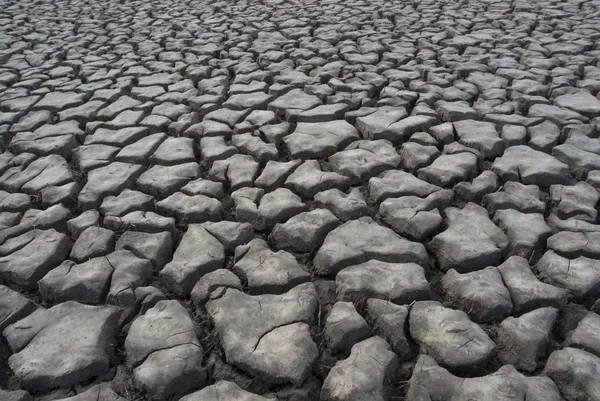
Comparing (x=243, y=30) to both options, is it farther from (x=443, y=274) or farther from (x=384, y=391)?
(x=384, y=391)

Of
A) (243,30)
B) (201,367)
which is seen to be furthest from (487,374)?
(243,30)

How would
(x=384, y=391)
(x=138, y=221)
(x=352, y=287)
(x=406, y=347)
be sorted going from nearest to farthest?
(x=384, y=391) < (x=406, y=347) < (x=352, y=287) < (x=138, y=221)

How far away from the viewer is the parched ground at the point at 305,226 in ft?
4.09

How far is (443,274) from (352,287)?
0.31 meters

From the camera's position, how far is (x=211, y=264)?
1.60m

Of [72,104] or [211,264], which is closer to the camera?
[211,264]

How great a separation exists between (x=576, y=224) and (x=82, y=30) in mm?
4160

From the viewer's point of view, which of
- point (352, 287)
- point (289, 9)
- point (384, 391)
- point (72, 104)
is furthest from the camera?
point (289, 9)

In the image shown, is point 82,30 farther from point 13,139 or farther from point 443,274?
point 443,274

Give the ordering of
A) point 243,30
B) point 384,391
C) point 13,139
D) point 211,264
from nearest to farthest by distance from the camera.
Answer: point 384,391 < point 211,264 < point 13,139 < point 243,30

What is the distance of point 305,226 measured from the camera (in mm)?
1731

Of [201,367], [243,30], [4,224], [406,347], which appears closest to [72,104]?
[4,224]

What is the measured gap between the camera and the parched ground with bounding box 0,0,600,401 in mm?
1246

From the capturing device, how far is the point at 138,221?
71.2 inches
